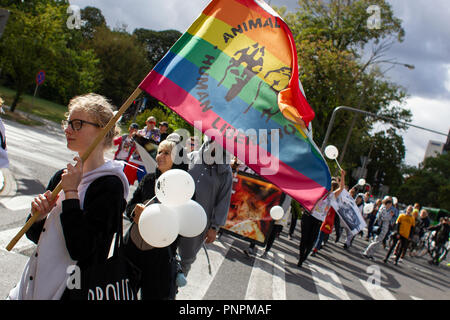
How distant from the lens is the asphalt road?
5434mm

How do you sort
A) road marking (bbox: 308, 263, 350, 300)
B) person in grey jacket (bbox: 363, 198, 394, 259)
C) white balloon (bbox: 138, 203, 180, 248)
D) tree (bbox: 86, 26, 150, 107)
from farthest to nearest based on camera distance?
tree (bbox: 86, 26, 150, 107) → person in grey jacket (bbox: 363, 198, 394, 259) → road marking (bbox: 308, 263, 350, 300) → white balloon (bbox: 138, 203, 180, 248)

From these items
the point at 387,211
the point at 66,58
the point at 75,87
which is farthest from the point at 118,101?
the point at 387,211

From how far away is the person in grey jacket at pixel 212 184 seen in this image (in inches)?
185

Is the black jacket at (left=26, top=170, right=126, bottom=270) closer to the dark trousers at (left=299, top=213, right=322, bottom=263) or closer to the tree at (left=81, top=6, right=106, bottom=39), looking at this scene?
the dark trousers at (left=299, top=213, right=322, bottom=263)

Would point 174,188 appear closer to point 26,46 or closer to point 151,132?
point 151,132

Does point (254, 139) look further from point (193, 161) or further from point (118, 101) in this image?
point (118, 101)

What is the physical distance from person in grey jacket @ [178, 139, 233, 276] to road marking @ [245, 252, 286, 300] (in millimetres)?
1415

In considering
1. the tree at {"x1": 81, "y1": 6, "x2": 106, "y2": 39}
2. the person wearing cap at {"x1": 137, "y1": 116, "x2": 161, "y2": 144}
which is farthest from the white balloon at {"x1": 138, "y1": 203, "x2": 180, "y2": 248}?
the tree at {"x1": 81, "y1": 6, "x2": 106, "y2": 39}

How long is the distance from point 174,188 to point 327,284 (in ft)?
19.7

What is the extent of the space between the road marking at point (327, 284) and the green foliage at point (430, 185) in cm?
6044

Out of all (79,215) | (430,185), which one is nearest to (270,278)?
(79,215)

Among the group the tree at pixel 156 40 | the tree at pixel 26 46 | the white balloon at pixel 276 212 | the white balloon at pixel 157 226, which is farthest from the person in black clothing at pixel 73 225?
the tree at pixel 156 40

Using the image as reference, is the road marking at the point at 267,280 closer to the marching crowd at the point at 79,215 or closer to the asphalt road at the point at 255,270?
the asphalt road at the point at 255,270
